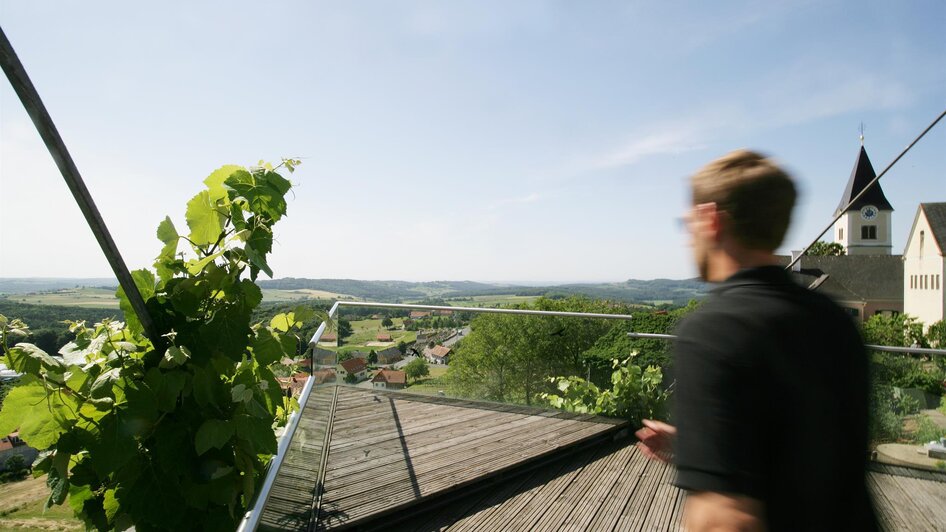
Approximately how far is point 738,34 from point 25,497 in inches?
269

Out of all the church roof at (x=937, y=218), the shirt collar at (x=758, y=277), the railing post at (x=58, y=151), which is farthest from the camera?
the church roof at (x=937, y=218)

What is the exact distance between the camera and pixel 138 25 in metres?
1.27

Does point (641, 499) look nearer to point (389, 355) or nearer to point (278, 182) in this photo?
point (278, 182)

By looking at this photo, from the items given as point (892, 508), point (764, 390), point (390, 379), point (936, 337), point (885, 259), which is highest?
point (885, 259)

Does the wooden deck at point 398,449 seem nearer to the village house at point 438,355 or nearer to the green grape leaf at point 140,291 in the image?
the village house at point 438,355

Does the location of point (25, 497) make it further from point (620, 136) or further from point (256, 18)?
point (620, 136)

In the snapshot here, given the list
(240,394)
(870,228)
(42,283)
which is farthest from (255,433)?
(870,228)

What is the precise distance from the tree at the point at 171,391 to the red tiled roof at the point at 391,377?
11.2 ft

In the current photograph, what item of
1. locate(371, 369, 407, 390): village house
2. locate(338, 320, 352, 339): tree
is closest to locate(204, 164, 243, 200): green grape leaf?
locate(338, 320, 352, 339): tree

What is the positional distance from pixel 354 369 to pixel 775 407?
432 cm

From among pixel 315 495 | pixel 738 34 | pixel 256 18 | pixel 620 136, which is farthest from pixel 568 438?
pixel 620 136

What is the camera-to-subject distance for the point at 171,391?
1140 mm

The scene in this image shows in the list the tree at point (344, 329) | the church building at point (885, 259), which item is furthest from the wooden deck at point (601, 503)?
the church building at point (885, 259)

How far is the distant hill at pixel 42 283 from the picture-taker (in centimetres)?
110
